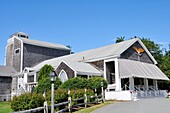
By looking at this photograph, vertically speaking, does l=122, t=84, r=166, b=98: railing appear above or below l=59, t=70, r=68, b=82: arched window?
below

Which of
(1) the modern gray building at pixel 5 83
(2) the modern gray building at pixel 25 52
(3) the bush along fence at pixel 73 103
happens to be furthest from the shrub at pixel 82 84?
(2) the modern gray building at pixel 25 52

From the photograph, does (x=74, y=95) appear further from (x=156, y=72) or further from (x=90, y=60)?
(x=156, y=72)

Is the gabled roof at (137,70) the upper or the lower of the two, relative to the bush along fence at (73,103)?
upper

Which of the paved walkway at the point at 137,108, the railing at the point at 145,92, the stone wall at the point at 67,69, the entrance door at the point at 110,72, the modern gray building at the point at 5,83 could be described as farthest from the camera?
the modern gray building at the point at 5,83

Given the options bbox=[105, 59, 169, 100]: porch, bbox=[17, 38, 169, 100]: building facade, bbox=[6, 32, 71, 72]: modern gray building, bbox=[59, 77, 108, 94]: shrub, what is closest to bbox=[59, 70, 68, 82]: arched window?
bbox=[17, 38, 169, 100]: building facade

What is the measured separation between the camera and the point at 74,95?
58.2 feet

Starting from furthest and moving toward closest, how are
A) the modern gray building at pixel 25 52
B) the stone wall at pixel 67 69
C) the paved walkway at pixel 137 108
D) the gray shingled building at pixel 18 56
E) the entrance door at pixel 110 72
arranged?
the modern gray building at pixel 25 52 → the gray shingled building at pixel 18 56 → the entrance door at pixel 110 72 → the stone wall at pixel 67 69 → the paved walkway at pixel 137 108

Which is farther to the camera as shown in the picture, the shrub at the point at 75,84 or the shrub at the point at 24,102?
the shrub at the point at 75,84

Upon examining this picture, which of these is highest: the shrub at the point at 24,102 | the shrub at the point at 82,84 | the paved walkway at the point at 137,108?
the shrub at the point at 82,84

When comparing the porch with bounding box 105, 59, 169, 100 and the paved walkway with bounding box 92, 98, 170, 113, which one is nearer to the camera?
the paved walkway with bounding box 92, 98, 170, 113

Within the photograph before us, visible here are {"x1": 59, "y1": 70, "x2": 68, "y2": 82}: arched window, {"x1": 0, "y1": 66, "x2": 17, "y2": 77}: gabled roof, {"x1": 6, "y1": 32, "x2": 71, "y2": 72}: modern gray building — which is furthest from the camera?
{"x1": 6, "y1": 32, "x2": 71, "y2": 72}: modern gray building

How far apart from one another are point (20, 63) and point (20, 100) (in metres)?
32.1

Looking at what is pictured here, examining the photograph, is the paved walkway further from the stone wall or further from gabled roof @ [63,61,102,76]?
the stone wall

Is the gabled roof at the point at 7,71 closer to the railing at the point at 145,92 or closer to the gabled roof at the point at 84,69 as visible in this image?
the gabled roof at the point at 84,69
